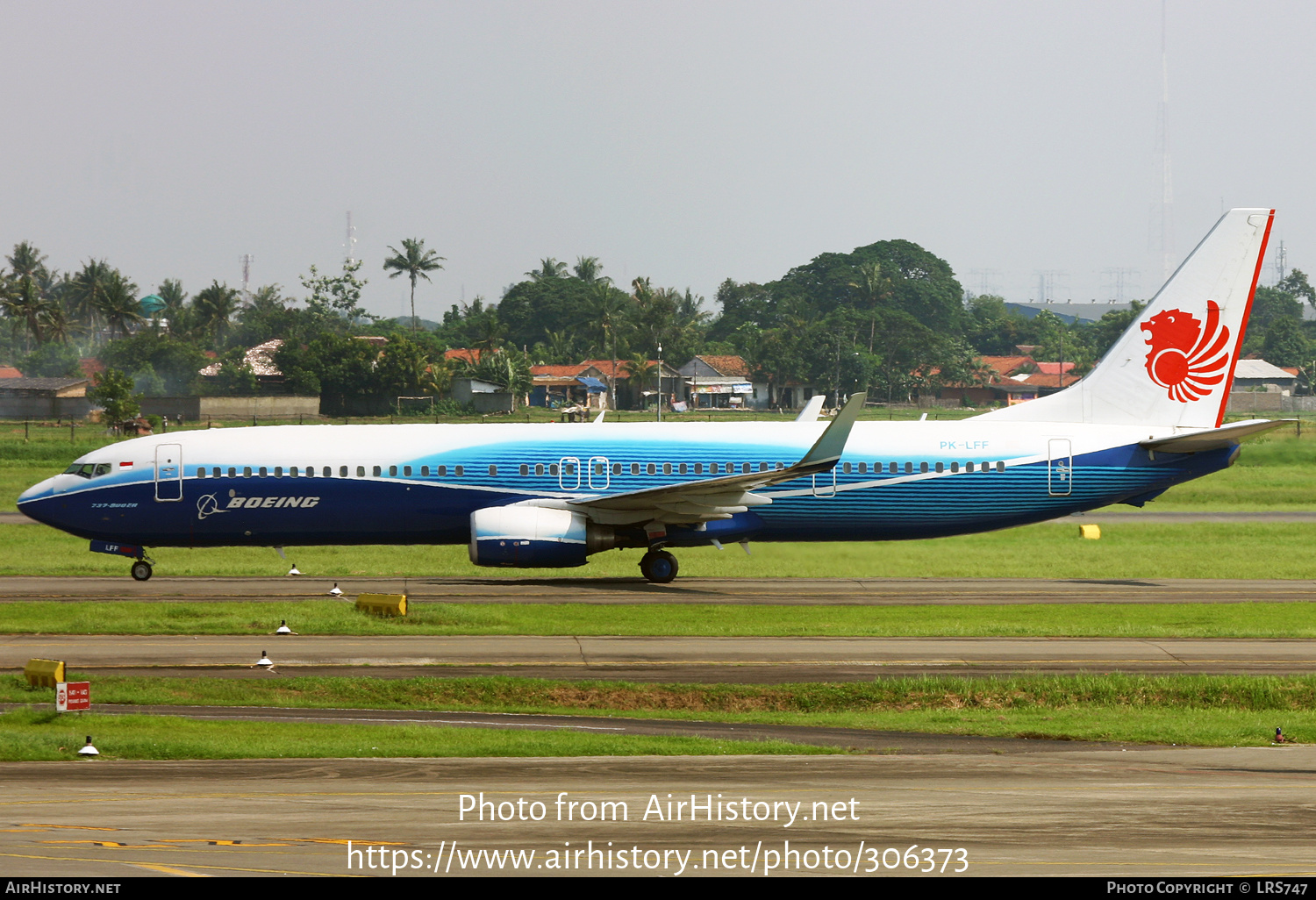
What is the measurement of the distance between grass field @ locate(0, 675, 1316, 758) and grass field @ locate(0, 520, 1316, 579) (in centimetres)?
1302

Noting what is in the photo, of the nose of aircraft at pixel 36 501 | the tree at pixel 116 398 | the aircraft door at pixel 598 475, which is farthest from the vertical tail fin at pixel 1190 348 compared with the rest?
the tree at pixel 116 398

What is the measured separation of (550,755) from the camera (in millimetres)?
19016

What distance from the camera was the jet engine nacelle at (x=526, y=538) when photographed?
117 ft

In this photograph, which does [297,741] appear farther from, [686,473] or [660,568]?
[686,473]

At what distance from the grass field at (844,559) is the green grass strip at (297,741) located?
50.6ft

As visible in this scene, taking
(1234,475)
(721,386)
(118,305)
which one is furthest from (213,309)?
(1234,475)

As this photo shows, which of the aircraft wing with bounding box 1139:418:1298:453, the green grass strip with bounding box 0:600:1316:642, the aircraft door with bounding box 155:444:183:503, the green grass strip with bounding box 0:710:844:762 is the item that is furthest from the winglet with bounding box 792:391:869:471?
the aircraft door with bounding box 155:444:183:503

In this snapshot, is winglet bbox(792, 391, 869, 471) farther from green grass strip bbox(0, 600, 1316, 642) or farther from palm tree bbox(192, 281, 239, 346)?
palm tree bbox(192, 281, 239, 346)

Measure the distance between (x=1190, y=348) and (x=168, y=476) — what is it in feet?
99.1

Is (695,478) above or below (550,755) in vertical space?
above

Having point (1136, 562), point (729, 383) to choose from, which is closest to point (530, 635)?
point (1136, 562)
